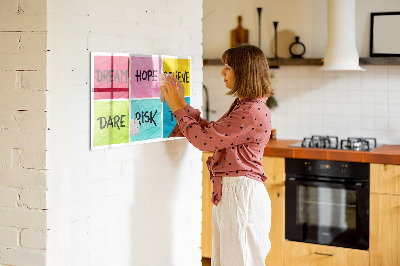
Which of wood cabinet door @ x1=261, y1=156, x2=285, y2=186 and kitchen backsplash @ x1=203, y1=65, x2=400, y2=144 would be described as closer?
wood cabinet door @ x1=261, y1=156, x2=285, y2=186

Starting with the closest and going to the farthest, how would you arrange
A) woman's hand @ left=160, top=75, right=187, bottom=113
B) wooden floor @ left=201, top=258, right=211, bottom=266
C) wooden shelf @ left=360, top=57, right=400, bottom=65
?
woman's hand @ left=160, top=75, right=187, bottom=113 < wooden shelf @ left=360, top=57, right=400, bottom=65 < wooden floor @ left=201, top=258, right=211, bottom=266

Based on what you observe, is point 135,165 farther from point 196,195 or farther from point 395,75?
point 395,75

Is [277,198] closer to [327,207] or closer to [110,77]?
[327,207]

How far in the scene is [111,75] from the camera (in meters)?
2.59

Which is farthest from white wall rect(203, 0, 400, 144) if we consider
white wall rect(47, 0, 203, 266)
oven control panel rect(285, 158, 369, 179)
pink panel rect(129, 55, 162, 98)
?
pink panel rect(129, 55, 162, 98)

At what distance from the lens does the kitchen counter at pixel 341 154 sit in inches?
163

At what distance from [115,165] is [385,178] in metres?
2.23

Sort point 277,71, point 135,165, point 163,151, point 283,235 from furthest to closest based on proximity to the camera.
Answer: point 277,71, point 283,235, point 163,151, point 135,165

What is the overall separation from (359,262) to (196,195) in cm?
166

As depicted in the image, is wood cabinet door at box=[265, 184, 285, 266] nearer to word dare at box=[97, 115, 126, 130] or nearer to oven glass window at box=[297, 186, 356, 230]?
oven glass window at box=[297, 186, 356, 230]

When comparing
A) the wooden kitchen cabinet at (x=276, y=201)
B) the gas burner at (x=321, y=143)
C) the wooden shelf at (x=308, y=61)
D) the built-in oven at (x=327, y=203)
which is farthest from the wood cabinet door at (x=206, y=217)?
the wooden shelf at (x=308, y=61)

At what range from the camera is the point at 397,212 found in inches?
163

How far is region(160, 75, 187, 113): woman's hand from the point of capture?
113 inches

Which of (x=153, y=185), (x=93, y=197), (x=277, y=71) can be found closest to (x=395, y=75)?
(x=277, y=71)
